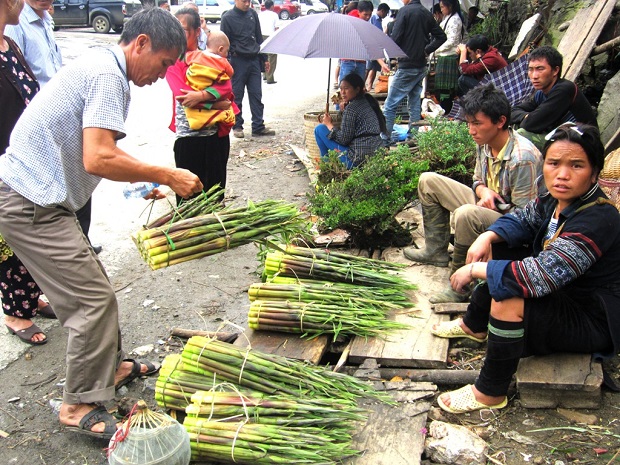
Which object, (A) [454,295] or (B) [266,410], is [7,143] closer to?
(B) [266,410]

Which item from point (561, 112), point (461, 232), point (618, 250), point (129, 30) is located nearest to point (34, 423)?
point (129, 30)

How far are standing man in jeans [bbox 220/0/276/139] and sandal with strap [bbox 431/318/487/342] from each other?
6.68 m

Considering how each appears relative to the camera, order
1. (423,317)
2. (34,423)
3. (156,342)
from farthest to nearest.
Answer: (156,342) < (423,317) < (34,423)

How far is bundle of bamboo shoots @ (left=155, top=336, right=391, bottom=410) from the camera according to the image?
288cm

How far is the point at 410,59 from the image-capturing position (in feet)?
27.6

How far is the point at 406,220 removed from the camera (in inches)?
212

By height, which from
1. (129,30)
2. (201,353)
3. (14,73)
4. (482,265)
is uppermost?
(129,30)

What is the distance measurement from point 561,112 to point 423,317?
8.15ft

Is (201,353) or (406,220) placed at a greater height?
(201,353)

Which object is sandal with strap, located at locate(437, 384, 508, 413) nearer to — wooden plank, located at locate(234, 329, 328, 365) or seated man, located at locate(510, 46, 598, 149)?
wooden plank, located at locate(234, 329, 328, 365)

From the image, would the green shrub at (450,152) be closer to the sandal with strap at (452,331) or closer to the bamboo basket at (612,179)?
the bamboo basket at (612,179)

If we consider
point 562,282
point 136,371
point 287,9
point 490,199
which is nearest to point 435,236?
point 490,199

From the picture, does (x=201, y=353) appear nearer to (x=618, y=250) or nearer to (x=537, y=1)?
(x=618, y=250)

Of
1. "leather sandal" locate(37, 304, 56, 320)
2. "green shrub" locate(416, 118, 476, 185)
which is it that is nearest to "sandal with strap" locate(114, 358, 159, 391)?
"leather sandal" locate(37, 304, 56, 320)
